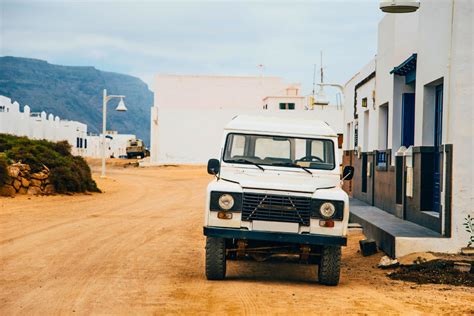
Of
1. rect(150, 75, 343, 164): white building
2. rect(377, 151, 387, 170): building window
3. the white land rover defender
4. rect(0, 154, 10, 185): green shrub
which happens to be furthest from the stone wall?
rect(150, 75, 343, 164): white building

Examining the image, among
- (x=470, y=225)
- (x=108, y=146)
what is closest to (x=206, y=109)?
(x=108, y=146)

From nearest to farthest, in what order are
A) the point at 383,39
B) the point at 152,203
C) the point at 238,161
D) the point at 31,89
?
the point at 238,161
the point at 383,39
the point at 152,203
the point at 31,89

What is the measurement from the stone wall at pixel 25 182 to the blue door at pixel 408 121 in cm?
1342

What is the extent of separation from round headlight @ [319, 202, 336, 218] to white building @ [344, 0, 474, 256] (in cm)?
276

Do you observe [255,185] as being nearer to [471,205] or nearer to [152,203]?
[471,205]

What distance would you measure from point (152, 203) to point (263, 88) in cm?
5247

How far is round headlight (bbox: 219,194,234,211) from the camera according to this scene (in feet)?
32.8

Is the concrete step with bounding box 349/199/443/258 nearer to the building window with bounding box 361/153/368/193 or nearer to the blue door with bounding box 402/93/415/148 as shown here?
the blue door with bounding box 402/93/415/148

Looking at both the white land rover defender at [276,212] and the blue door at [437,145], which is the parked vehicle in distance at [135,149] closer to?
the blue door at [437,145]

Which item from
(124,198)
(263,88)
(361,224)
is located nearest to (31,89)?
(263,88)

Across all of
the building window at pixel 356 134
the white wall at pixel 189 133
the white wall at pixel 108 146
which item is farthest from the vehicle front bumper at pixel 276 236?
the white wall at pixel 108 146

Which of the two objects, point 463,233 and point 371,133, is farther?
point 371,133

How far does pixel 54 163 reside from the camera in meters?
27.5

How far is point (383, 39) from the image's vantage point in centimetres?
2031
